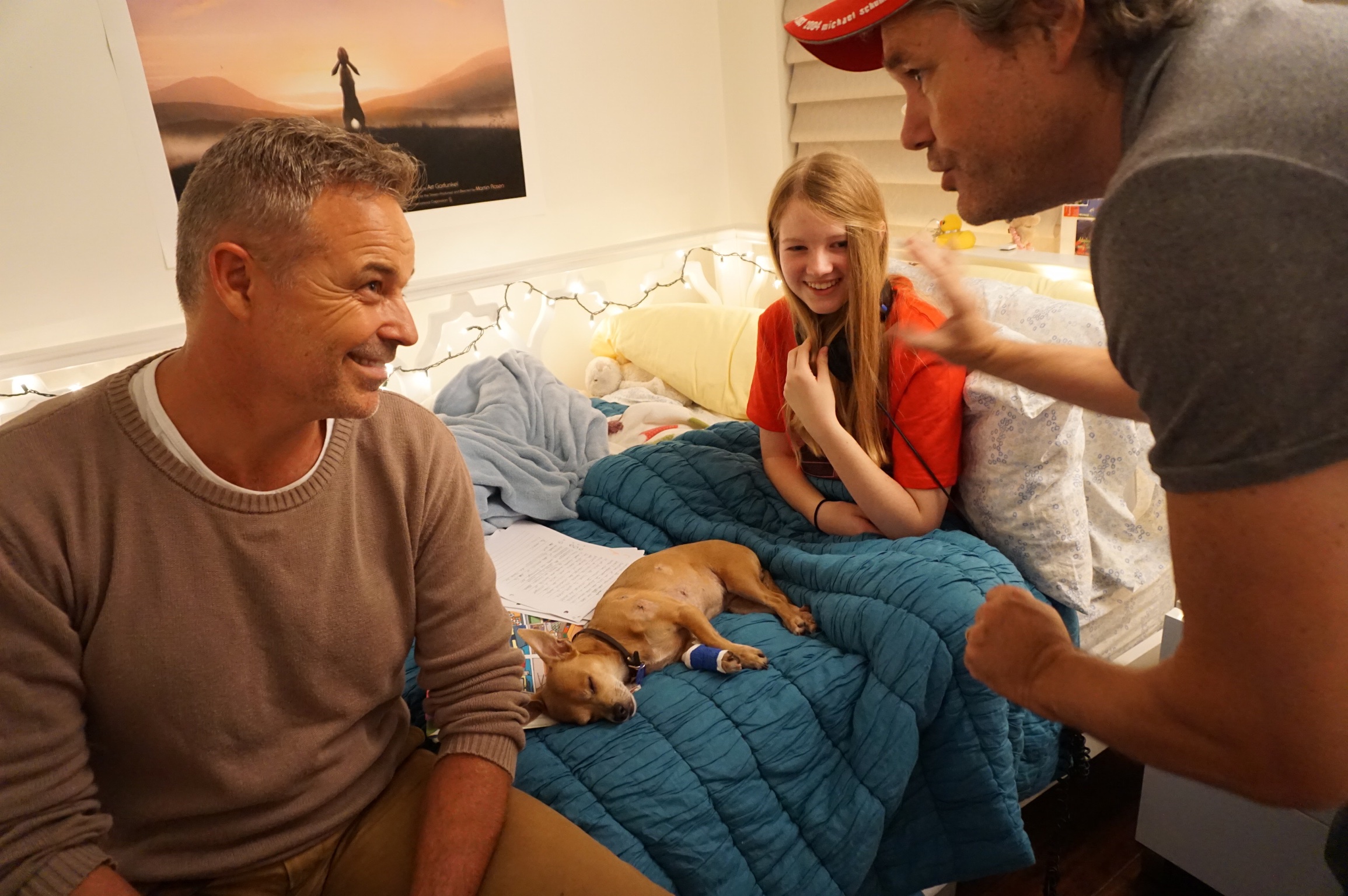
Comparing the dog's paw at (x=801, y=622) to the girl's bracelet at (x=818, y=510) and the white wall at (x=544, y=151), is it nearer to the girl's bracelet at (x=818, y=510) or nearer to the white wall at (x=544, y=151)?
the girl's bracelet at (x=818, y=510)

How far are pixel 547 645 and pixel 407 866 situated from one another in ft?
1.69

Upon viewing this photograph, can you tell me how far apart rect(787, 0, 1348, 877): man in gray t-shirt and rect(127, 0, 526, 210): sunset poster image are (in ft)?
8.23

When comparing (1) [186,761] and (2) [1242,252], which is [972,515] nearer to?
(2) [1242,252]

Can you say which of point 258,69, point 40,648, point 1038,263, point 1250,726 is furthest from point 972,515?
point 258,69

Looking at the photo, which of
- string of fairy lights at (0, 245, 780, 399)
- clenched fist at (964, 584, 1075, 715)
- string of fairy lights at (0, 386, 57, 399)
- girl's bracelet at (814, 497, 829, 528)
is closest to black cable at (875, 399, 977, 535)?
girl's bracelet at (814, 497, 829, 528)

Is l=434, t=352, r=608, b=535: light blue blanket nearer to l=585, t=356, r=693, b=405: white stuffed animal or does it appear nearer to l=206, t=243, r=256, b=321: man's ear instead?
l=585, t=356, r=693, b=405: white stuffed animal

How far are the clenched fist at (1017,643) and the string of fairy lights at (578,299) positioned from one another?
82.6 inches

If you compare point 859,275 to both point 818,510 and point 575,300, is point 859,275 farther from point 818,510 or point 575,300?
point 575,300

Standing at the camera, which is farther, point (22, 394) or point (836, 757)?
point (22, 394)

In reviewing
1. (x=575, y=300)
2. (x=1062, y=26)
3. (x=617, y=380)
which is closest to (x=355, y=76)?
(x=575, y=300)

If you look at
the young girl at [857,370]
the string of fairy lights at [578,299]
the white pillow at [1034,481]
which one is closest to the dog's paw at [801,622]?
the young girl at [857,370]

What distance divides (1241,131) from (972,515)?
4.48 feet

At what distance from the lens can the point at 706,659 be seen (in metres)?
1.61

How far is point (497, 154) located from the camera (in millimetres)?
3121
